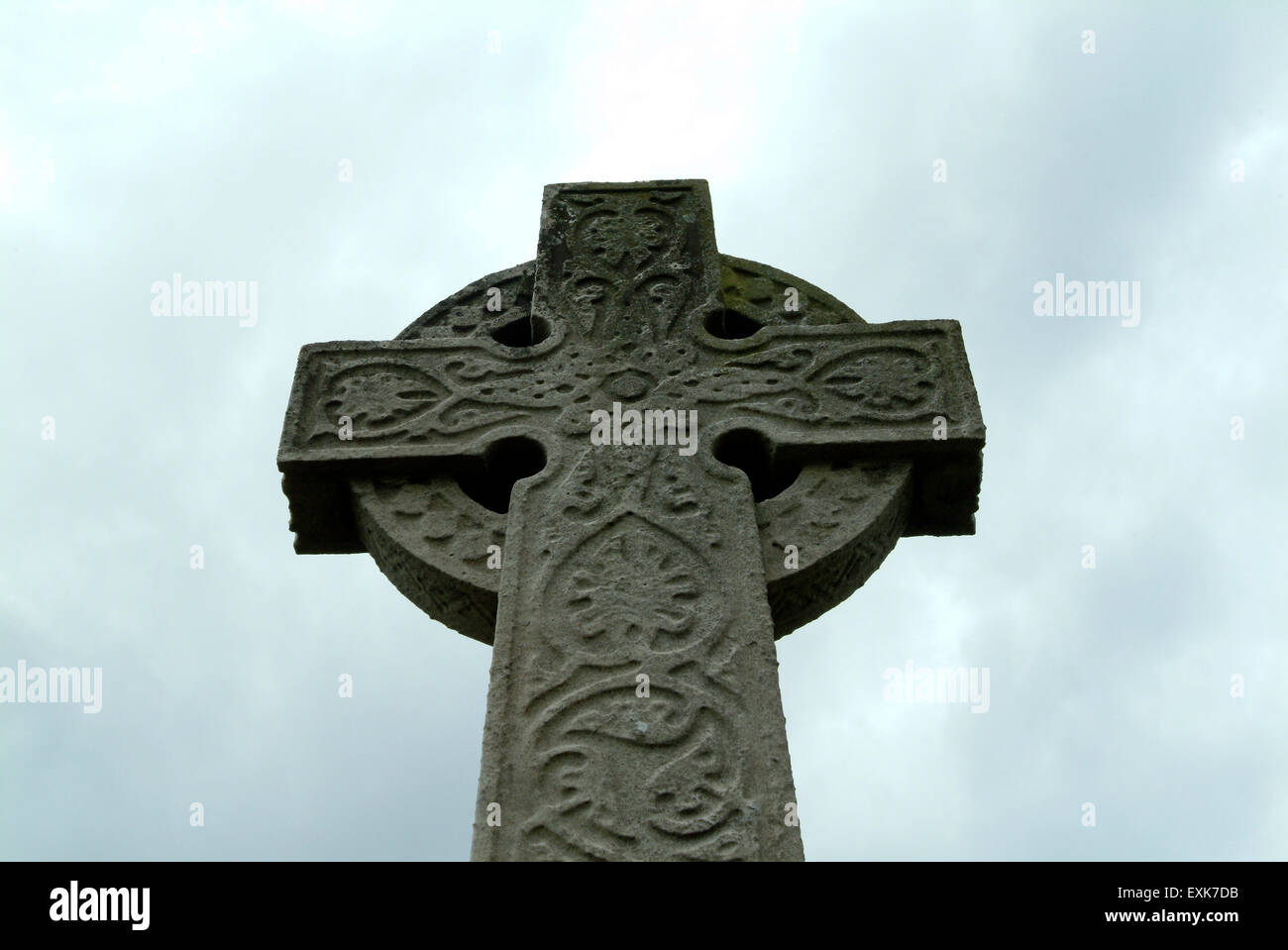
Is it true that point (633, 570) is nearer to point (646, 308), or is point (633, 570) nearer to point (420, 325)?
point (646, 308)

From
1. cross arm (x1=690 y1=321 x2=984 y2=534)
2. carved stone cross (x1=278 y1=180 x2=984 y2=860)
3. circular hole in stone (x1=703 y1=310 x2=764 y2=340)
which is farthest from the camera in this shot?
circular hole in stone (x1=703 y1=310 x2=764 y2=340)

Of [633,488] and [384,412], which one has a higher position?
[384,412]

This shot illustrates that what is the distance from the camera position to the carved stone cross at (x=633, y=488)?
9.50ft

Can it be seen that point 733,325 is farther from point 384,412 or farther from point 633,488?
point 384,412

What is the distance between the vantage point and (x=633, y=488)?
364 centimetres

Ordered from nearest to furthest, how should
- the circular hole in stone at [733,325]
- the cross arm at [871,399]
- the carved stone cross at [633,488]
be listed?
the carved stone cross at [633,488] < the cross arm at [871,399] < the circular hole in stone at [733,325]

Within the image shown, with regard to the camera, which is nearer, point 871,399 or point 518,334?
point 871,399

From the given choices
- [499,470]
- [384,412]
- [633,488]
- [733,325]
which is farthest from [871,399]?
[384,412]

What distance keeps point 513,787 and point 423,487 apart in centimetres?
123

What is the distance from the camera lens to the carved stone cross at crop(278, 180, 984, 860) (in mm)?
2896

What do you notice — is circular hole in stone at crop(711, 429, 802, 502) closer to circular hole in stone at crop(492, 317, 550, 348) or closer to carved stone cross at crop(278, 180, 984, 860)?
carved stone cross at crop(278, 180, 984, 860)

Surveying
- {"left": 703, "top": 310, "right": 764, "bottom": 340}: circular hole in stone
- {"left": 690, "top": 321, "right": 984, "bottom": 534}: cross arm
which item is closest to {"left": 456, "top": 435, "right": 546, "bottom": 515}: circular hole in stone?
{"left": 690, "top": 321, "right": 984, "bottom": 534}: cross arm

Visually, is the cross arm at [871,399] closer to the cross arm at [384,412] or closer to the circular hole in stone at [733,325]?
the circular hole in stone at [733,325]

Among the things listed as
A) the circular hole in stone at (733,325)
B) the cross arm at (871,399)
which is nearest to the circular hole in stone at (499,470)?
the cross arm at (871,399)
